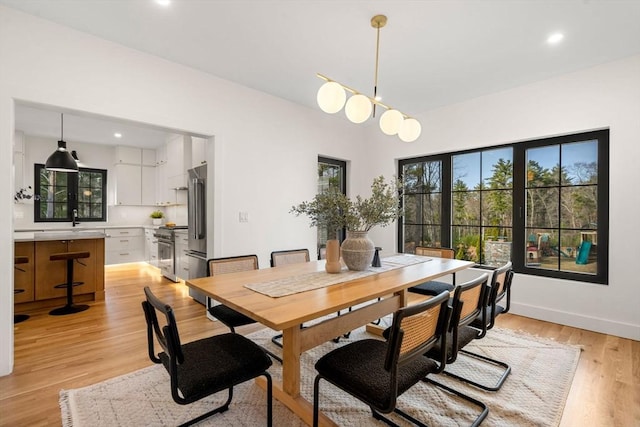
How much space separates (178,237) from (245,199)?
195cm

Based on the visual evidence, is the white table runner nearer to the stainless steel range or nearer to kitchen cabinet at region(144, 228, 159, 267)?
the stainless steel range

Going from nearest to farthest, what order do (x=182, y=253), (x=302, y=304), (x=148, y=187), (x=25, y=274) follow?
(x=302, y=304)
(x=25, y=274)
(x=182, y=253)
(x=148, y=187)

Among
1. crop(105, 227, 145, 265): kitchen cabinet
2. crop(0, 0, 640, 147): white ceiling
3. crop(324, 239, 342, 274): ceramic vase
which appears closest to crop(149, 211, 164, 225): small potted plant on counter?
crop(105, 227, 145, 265): kitchen cabinet

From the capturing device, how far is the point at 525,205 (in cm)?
364

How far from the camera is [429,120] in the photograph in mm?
4371

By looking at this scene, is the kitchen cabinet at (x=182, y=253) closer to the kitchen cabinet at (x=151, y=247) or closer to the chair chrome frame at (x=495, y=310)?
the kitchen cabinet at (x=151, y=247)

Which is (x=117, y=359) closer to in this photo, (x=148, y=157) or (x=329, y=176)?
(x=329, y=176)

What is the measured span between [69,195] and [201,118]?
5234mm

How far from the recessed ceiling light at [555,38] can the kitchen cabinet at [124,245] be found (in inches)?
307

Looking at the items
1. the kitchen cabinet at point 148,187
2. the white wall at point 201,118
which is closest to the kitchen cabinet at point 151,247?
the kitchen cabinet at point 148,187

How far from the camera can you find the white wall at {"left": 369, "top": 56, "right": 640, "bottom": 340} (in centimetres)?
287

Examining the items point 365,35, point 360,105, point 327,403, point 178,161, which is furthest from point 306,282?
point 178,161

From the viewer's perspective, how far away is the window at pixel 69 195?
20.0 feet

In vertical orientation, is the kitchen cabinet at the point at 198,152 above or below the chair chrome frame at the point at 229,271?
above
